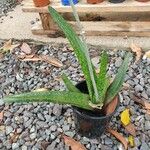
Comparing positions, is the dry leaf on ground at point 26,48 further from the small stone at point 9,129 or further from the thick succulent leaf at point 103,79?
the thick succulent leaf at point 103,79

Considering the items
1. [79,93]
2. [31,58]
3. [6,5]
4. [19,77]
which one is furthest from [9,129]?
[6,5]

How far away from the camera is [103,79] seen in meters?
2.06

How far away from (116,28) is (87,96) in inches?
47.1

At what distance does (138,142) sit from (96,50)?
3.45ft

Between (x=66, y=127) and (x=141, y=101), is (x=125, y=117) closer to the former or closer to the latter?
(x=141, y=101)

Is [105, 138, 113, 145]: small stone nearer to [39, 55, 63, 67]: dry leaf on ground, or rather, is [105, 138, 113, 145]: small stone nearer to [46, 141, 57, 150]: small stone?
[46, 141, 57, 150]: small stone

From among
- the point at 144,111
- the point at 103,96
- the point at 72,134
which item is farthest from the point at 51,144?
the point at 144,111

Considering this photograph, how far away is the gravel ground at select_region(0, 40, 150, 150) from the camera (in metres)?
2.32

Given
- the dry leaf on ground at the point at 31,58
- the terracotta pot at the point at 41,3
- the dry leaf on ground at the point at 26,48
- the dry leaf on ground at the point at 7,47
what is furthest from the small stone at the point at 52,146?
the terracotta pot at the point at 41,3

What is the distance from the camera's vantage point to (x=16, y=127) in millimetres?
2459

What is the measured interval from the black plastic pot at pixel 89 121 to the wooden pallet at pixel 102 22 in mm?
934

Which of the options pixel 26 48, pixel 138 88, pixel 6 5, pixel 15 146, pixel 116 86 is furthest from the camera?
pixel 6 5

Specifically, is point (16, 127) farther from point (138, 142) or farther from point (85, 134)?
point (138, 142)

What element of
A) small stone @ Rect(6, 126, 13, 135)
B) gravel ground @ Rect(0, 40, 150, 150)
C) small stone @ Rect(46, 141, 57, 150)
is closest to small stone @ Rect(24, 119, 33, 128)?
gravel ground @ Rect(0, 40, 150, 150)
